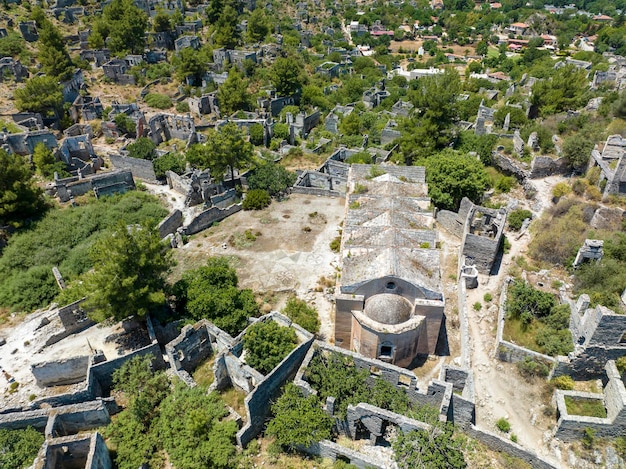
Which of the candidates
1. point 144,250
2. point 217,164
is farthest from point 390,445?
point 217,164

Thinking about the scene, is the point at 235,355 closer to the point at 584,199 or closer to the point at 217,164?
the point at 217,164

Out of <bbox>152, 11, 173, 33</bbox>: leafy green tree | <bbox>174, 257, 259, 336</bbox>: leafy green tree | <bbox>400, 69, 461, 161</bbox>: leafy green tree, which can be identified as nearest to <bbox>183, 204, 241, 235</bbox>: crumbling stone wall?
<bbox>174, 257, 259, 336</bbox>: leafy green tree

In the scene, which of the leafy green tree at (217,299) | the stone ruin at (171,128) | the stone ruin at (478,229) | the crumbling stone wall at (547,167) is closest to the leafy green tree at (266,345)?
the leafy green tree at (217,299)

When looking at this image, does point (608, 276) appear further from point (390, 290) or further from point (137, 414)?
point (137, 414)

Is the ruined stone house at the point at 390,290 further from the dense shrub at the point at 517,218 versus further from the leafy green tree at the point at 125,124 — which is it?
the leafy green tree at the point at 125,124

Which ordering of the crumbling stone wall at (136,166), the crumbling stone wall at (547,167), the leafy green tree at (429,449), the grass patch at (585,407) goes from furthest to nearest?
the crumbling stone wall at (136,166), the crumbling stone wall at (547,167), the grass patch at (585,407), the leafy green tree at (429,449)

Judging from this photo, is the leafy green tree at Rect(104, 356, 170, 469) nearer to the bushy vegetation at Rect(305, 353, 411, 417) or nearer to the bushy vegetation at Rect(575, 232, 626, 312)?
the bushy vegetation at Rect(305, 353, 411, 417)
